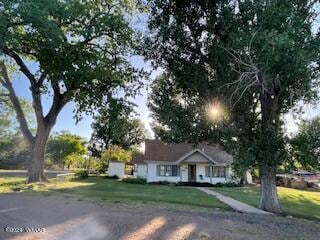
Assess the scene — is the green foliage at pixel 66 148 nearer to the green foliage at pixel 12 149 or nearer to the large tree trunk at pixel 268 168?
the green foliage at pixel 12 149

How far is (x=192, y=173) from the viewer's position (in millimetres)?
37531

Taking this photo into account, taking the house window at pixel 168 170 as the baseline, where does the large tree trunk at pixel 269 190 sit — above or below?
below

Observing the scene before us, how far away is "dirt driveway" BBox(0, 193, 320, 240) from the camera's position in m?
7.66

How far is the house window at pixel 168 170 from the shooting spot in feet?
122

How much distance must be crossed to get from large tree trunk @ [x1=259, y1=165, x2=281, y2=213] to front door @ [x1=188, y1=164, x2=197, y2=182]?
2185cm

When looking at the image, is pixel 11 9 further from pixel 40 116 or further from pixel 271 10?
pixel 271 10

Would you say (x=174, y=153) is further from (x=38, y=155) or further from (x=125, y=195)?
(x=125, y=195)

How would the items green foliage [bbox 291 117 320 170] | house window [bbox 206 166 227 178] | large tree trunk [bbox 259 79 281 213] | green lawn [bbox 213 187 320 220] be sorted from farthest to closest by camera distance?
house window [bbox 206 166 227 178] < green lawn [bbox 213 187 320 220] < large tree trunk [bbox 259 79 281 213] < green foliage [bbox 291 117 320 170]

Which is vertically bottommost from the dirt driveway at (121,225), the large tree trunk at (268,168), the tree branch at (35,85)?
the dirt driveway at (121,225)

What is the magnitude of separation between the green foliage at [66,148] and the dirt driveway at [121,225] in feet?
154

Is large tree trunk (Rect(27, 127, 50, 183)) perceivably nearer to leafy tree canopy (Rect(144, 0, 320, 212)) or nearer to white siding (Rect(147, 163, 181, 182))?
leafy tree canopy (Rect(144, 0, 320, 212))

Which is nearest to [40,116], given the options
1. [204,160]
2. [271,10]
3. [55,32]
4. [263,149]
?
[55,32]

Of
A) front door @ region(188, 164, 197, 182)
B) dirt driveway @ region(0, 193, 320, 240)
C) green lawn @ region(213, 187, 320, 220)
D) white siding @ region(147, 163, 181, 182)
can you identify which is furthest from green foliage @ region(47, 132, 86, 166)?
dirt driveway @ region(0, 193, 320, 240)

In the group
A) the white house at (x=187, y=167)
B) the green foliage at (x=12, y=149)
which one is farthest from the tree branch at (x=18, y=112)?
the green foliage at (x=12, y=149)
